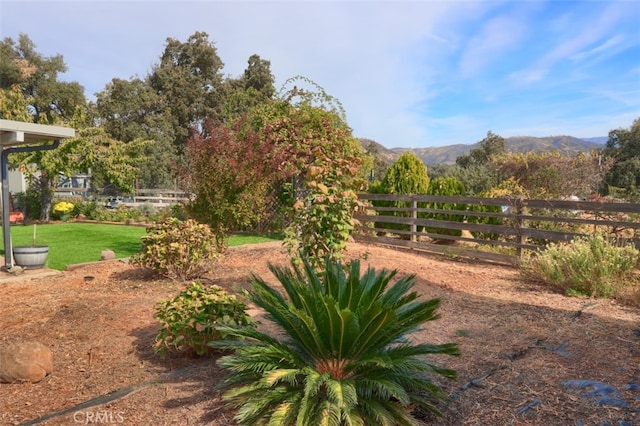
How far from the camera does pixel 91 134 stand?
17.1 metres

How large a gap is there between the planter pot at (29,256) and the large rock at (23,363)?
430 centimetres

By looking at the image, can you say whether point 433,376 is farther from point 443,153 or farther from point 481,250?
point 443,153

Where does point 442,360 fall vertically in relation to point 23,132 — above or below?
below

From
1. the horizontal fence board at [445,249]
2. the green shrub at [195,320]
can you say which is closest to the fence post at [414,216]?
the horizontal fence board at [445,249]

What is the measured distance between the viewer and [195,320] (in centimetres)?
336

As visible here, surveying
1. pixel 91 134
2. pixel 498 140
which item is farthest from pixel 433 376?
pixel 498 140

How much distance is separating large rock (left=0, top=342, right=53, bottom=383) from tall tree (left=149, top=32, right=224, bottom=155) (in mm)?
27152

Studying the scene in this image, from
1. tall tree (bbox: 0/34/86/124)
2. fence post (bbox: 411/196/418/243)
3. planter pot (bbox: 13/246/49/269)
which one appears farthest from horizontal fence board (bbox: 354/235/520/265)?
tall tree (bbox: 0/34/86/124)

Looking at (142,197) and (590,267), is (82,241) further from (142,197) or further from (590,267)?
(142,197)

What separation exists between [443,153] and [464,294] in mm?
153801

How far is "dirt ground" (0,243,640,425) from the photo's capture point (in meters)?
2.60

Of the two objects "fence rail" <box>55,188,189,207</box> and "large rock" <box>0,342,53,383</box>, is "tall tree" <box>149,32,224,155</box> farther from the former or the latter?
"large rock" <box>0,342,53,383</box>

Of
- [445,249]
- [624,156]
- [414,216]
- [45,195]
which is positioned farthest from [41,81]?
[624,156]

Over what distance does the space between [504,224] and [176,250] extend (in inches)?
273
